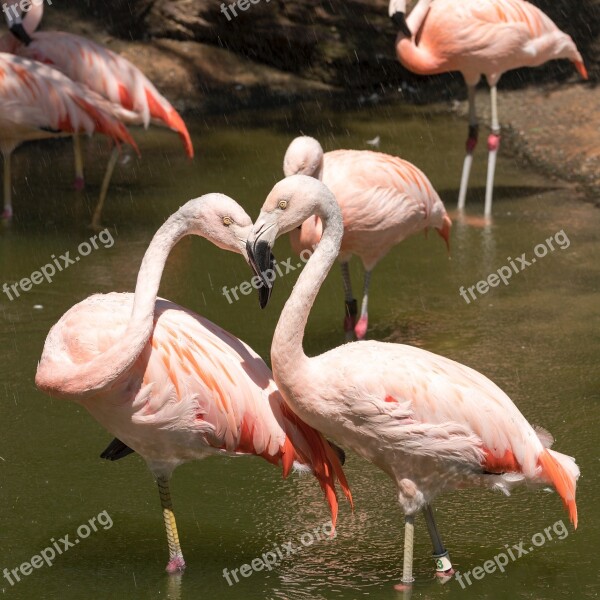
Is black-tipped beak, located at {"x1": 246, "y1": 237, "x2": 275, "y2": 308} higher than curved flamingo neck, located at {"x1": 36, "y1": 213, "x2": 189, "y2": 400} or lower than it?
higher

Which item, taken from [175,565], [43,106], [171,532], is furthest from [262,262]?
[43,106]

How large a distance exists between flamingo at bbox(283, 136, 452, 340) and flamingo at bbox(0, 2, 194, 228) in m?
2.13

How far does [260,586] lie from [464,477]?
29.7 inches

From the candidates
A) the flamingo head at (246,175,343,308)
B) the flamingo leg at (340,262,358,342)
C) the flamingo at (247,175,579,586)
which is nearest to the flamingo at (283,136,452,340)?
the flamingo leg at (340,262,358,342)

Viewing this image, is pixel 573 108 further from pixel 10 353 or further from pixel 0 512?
pixel 0 512

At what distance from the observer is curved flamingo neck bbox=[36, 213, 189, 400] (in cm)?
372

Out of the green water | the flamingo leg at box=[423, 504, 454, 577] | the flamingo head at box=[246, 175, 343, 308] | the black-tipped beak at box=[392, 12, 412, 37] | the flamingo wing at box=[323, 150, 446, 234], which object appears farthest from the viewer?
the black-tipped beak at box=[392, 12, 412, 37]

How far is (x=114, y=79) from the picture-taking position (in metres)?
7.86

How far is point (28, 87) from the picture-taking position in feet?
24.7

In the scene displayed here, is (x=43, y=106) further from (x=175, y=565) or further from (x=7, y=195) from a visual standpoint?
(x=175, y=565)

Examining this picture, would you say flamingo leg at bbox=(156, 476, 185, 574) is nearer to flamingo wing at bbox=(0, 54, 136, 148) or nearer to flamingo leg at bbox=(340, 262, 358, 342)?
flamingo leg at bbox=(340, 262, 358, 342)

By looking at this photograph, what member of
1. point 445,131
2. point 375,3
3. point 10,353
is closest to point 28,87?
point 10,353

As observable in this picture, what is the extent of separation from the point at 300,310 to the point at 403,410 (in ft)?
1.52

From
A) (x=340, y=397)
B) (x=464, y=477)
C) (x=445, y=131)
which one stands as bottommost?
(x=445, y=131)
